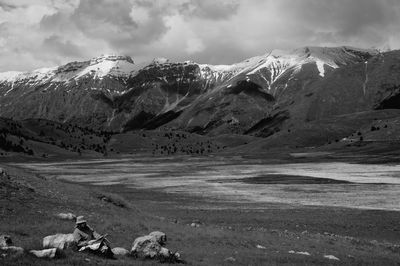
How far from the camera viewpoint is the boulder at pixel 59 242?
24719mm

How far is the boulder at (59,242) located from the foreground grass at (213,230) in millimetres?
474

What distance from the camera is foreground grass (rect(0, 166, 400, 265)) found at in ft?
95.4

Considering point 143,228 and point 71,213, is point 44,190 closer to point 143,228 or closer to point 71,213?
point 71,213

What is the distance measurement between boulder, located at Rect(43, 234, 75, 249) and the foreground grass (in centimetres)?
47

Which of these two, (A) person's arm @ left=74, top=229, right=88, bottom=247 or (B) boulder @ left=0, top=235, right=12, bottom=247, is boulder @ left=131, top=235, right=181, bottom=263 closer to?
(A) person's arm @ left=74, top=229, right=88, bottom=247

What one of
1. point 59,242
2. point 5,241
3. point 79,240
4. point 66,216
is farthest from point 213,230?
point 5,241

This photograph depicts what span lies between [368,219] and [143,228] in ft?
96.8

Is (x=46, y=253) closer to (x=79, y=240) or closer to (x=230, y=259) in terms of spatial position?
(x=79, y=240)

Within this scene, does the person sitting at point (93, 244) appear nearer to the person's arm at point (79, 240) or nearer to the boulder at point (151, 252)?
the person's arm at point (79, 240)

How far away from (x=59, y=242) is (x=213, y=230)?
1612 centimetres

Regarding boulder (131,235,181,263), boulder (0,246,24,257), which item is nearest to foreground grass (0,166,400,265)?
boulder (0,246,24,257)

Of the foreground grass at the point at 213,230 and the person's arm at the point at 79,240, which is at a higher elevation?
the person's arm at the point at 79,240

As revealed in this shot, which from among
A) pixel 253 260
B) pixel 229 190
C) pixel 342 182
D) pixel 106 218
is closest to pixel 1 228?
pixel 106 218

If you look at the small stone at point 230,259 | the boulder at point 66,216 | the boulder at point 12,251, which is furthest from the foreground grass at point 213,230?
the boulder at point 66,216
